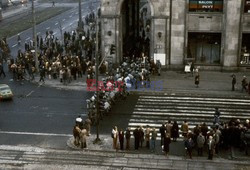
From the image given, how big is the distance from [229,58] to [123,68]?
10.5 m

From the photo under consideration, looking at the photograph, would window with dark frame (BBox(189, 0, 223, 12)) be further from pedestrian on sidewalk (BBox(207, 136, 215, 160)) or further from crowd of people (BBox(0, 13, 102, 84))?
pedestrian on sidewalk (BBox(207, 136, 215, 160))

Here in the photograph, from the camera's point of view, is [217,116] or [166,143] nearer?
[166,143]

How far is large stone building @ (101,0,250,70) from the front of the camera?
44.7 metres

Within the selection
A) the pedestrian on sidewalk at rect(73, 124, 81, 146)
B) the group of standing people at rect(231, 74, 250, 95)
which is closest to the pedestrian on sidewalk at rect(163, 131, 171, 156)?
the pedestrian on sidewalk at rect(73, 124, 81, 146)

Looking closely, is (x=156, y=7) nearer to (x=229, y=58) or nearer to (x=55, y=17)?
(x=229, y=58)

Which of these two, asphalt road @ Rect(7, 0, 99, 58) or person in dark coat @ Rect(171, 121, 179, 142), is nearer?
person in dark coat @ Rect(171, 121, 179, 142)

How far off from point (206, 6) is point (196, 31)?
2534 millimetres

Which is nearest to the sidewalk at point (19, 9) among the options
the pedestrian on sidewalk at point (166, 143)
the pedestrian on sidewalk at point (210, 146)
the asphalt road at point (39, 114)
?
the asphalt road at point (39, 114)

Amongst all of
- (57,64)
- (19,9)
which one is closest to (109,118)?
(57,64)

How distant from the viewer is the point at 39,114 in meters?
34.8

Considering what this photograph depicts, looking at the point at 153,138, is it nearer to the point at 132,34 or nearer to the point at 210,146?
the point at 210,146

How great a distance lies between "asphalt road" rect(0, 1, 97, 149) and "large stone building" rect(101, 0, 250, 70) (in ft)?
32.9

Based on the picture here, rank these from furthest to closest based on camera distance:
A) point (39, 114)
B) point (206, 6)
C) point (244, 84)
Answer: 1. point (206, 6)
2. point (244, 84)
3. point (39, 114)

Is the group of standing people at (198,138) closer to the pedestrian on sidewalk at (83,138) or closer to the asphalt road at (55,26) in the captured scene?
the pedestrian on sidewalk at (83,138)
